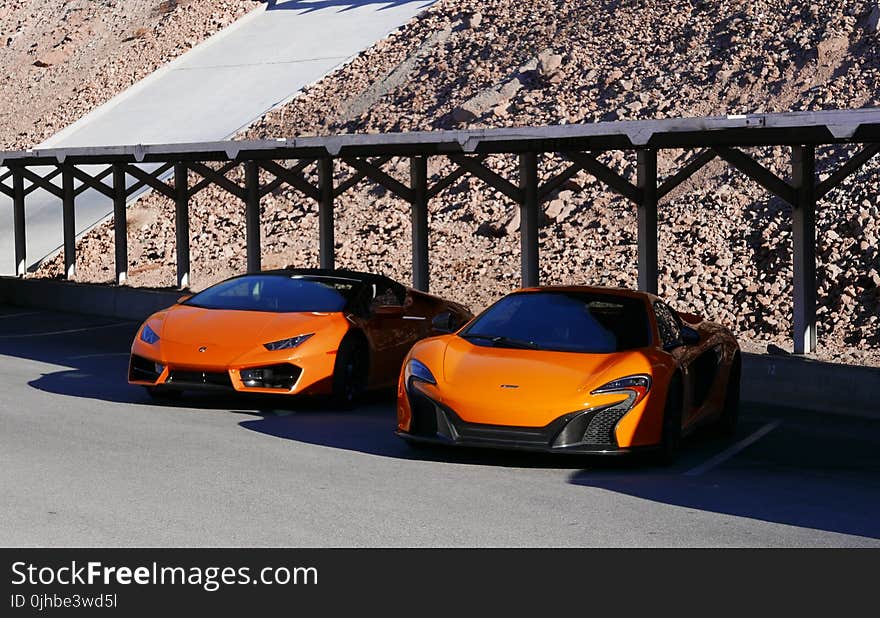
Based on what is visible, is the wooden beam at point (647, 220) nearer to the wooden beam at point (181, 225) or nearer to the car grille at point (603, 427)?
the car grille at point (603, 427)

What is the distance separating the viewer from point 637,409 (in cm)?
1019

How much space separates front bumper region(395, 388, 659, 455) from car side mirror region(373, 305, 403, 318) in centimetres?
410

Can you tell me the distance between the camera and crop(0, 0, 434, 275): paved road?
38062 mm

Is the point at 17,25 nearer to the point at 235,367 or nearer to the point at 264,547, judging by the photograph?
the point at 235,367

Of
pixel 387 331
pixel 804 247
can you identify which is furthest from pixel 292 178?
pixel 804 247

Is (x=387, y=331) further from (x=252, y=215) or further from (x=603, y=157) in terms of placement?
(x=603, y=157)

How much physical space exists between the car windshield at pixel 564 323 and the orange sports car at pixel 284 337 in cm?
41

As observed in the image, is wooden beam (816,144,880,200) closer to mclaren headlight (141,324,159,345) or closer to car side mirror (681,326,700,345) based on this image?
car side mirror (681,326,700,345)

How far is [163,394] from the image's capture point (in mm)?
13766

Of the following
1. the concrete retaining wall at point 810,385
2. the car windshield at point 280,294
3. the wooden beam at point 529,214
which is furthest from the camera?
the wooden beam at point 529,214

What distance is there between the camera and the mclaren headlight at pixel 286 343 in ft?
42.5

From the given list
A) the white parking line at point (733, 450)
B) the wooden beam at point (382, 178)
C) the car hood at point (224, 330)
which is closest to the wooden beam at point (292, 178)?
the wooden beam at point (382, 178)
